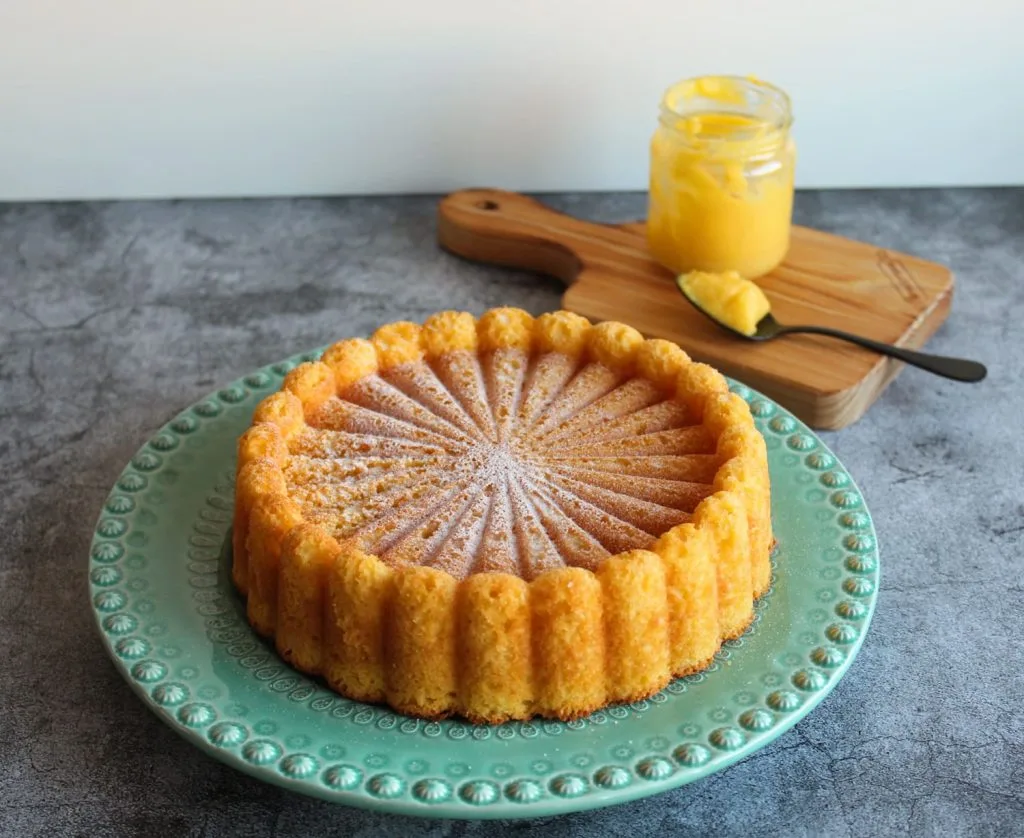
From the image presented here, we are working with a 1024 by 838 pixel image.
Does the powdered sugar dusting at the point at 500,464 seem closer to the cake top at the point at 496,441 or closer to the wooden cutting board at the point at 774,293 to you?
the cake top at the point at 496,441

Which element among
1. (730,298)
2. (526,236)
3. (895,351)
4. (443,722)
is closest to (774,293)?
(730,298)


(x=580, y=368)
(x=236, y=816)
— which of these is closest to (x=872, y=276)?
(x=580, y=368)

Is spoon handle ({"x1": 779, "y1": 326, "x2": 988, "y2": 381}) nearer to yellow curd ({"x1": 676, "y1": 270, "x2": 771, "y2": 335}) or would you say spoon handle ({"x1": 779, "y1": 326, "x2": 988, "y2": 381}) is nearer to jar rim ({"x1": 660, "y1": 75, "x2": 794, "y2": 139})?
yellow curd ({"x1": 676, "y1": 270, "x2": 771, "y2": 335})

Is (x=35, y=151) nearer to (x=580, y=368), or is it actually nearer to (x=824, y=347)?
(x=580, y=368)

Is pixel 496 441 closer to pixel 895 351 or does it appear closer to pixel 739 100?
pixel 895 351

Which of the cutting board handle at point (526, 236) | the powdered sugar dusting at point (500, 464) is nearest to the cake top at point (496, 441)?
the powdered sugar dusting at point (500, 464)

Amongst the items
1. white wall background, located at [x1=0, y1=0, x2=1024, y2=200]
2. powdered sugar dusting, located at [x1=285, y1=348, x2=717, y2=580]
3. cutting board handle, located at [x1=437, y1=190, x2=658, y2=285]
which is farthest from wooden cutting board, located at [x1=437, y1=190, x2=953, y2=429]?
powdered sugar dusting, located at [x1=285, y1=348, x2=717, y2=580]
